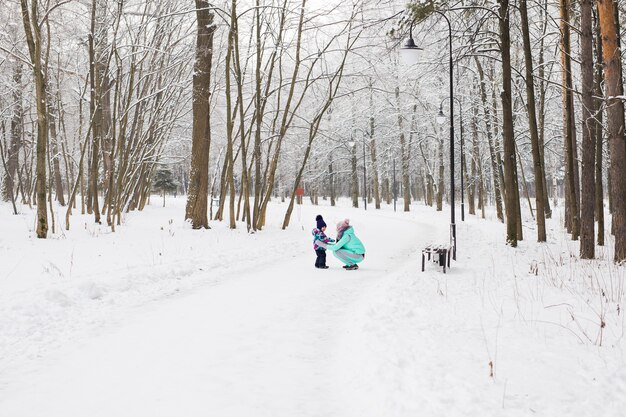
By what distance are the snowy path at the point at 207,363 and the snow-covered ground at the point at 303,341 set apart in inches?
0.8

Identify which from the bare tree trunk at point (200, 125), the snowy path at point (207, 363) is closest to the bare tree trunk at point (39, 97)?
the bare tree trunk at point (200, 125)

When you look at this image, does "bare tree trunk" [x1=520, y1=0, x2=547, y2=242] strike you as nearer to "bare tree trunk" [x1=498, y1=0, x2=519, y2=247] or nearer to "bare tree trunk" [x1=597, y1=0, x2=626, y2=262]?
"bare tree trunk" [x1=498, y1=0, x2=519, y2=247]

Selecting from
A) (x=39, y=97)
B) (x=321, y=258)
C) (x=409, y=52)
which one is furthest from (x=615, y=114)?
(x=39, y=97)

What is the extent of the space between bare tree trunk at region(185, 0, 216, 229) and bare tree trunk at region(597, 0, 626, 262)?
12713 millimetres

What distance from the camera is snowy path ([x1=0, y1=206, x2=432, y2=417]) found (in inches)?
144

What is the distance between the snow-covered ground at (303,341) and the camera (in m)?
3.65

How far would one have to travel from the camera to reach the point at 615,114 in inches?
374

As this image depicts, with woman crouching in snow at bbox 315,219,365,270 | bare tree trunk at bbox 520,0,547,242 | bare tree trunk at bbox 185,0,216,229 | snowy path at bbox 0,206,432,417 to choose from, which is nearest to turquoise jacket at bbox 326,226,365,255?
woman crouching in snow at bbox 315,219,365,270

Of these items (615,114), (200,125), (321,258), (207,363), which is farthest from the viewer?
(200,125)

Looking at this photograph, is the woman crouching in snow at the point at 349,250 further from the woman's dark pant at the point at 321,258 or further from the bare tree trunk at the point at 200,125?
the bare tree trunk at the point at 200,125

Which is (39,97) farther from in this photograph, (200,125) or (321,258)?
(321,258)

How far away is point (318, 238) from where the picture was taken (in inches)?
432

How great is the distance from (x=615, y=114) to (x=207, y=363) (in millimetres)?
9643

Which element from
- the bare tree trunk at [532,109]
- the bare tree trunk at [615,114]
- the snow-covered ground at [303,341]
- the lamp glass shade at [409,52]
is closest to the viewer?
the snow-covered ground at [303,341]
